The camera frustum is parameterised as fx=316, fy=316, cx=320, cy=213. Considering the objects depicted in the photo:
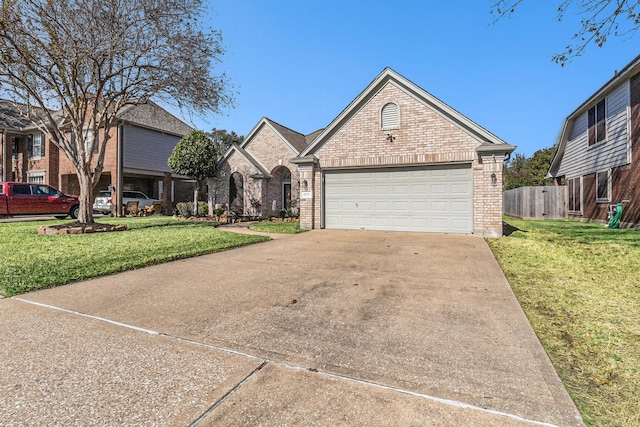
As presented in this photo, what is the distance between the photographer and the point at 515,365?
7.95 feet

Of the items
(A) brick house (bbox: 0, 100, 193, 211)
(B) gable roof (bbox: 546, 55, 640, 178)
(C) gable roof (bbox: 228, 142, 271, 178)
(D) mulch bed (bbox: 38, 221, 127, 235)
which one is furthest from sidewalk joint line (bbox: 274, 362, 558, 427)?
(A) brick house (bbox: 0, 100, 193, 211)

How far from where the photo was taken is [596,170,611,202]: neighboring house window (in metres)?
13.8

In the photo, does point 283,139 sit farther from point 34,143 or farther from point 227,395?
point 34,143

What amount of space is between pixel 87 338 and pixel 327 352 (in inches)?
84.2

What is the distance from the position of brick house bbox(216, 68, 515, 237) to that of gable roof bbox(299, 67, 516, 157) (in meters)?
0.03

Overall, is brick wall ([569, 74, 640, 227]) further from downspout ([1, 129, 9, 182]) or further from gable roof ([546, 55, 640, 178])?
downspout ([1, 129, 9, 182])

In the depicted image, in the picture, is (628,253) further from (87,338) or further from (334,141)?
(87,338)

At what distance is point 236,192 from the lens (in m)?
18.9

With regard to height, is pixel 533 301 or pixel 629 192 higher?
pixel 629 192

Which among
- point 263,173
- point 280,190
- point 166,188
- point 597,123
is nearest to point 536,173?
point 597,123

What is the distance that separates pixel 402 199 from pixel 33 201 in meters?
16.9

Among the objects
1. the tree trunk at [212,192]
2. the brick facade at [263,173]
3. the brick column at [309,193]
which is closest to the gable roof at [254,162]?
the brick facade at [263,173]

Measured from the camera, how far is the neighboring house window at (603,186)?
45.2 ft

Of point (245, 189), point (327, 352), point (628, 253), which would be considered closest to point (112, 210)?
point (245, 189)
